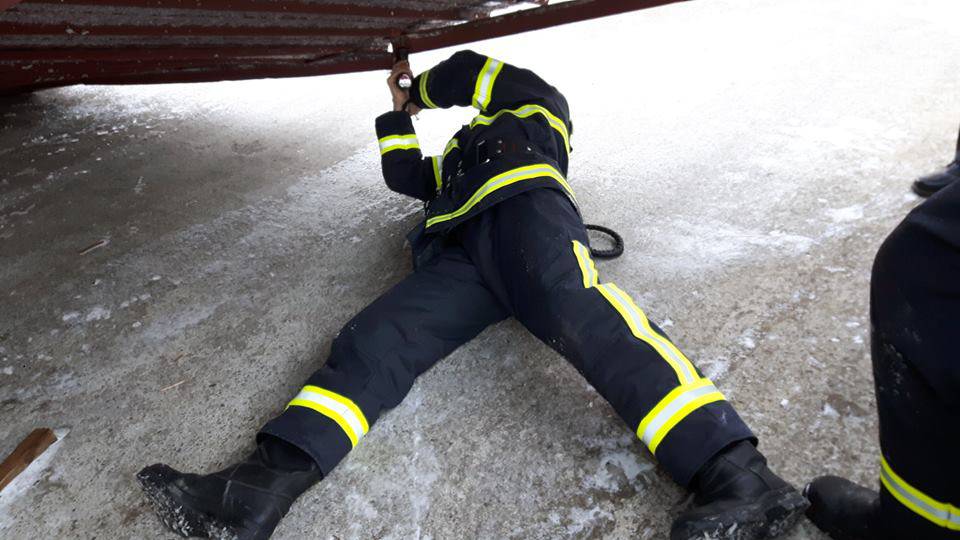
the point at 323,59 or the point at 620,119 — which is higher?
the point at 323,59

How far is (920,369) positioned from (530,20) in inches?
82.6

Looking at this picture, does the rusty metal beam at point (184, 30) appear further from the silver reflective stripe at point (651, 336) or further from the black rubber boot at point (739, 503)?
the black rubber boot at point (739, 503)

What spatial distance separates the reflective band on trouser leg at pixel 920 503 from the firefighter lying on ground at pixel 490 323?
164 millimetres

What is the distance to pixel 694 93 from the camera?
3383 mm

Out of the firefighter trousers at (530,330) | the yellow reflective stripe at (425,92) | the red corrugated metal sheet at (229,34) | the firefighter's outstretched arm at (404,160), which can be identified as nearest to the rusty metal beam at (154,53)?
the red corrugated metal sheet at (229,34)

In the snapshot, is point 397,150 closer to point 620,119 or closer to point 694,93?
point 620,119

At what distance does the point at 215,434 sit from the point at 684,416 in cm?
117

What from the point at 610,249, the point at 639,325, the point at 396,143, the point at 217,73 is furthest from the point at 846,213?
the point at 217,73

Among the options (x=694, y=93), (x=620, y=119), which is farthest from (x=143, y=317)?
(x=694, y=93)

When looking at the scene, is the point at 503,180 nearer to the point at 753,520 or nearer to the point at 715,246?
the point at 715,246

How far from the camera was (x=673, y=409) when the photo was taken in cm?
134

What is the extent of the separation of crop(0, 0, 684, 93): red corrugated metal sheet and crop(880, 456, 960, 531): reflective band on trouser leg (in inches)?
78.8

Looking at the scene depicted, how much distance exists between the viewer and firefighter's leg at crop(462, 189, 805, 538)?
123cm

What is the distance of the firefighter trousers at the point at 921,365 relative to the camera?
3.12 feet
